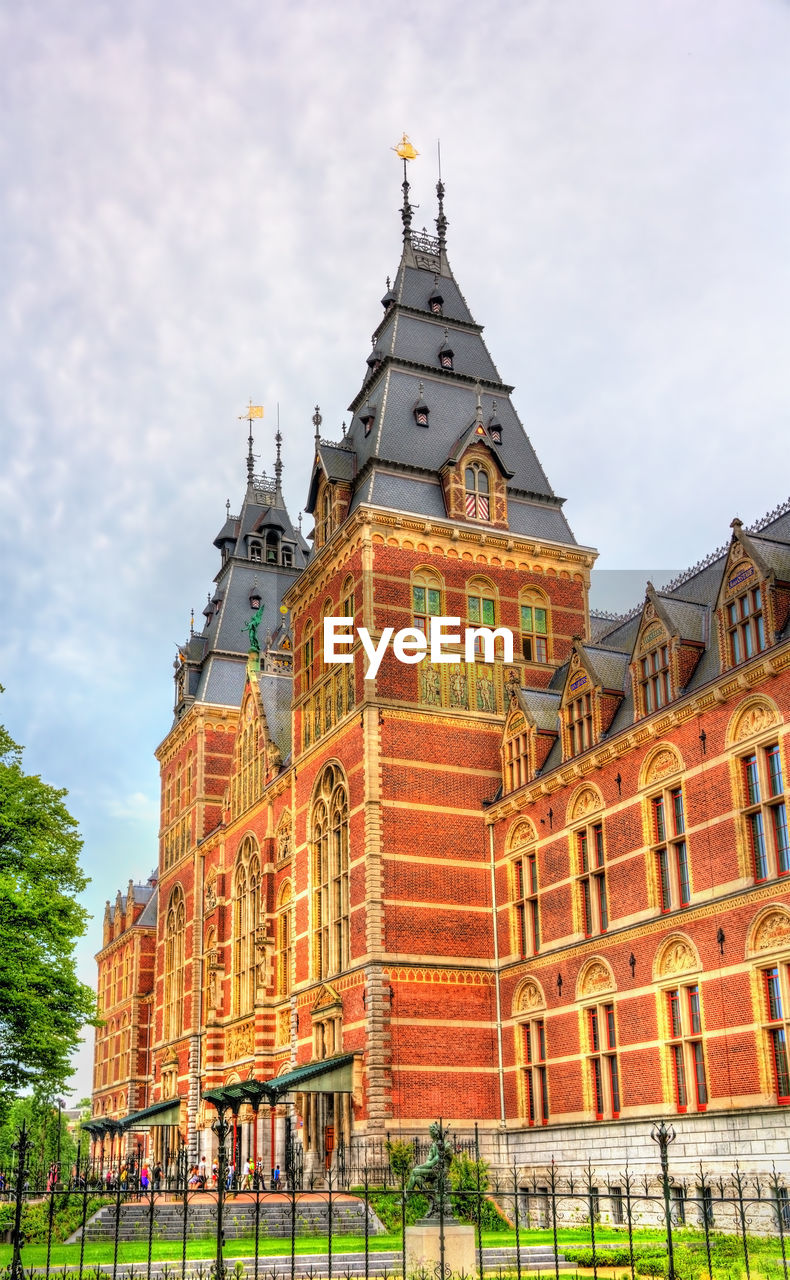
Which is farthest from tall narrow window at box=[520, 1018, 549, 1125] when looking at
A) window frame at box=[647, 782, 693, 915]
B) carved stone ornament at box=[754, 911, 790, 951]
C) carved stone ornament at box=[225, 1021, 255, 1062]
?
carved stone ornament at box=[225, 1021, 255, 1062]

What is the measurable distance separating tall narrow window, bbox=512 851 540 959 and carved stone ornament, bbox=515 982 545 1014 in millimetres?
856

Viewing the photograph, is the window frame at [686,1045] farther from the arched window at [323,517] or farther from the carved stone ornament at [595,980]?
the arched window at [323,517]

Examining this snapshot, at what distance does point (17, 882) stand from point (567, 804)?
14957 millimetres

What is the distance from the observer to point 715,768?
27422 mm

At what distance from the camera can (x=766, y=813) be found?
2578 cm

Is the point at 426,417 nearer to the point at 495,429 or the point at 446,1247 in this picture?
the point at 495,429

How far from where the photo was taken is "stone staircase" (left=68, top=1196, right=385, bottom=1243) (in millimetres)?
30188

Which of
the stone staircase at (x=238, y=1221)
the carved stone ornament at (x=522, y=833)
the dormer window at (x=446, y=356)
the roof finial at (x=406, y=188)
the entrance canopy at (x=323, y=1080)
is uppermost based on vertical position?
the roof finial at (x=406, y=188)

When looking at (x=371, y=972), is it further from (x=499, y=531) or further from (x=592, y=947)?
(x=499, y=531)

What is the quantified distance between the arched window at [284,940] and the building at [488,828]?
0.11 metres

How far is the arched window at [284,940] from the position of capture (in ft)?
147

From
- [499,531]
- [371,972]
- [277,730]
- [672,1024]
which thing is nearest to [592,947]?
[672,1024]

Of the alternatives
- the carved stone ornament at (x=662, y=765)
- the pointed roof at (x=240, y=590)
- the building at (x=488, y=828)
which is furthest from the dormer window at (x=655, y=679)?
the pointed roof at (x=240, y=590)

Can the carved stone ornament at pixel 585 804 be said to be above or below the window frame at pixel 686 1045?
above
